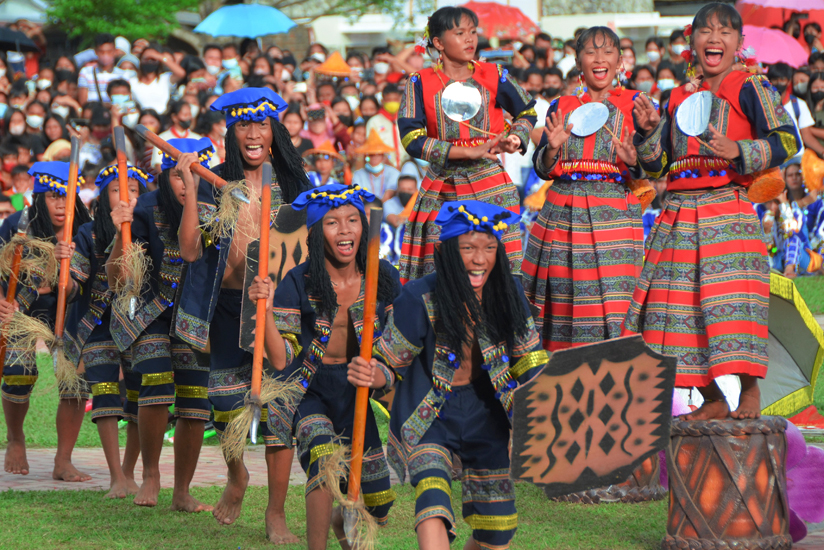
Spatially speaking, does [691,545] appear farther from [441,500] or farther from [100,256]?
[100,256]

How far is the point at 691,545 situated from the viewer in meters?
4.64

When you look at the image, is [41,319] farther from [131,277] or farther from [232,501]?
[232,501]

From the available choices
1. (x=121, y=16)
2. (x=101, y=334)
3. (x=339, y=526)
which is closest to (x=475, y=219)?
(x=339, y=526)

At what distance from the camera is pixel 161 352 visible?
234 inches

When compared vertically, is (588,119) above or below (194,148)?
above

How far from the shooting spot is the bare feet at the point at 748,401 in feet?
15.8

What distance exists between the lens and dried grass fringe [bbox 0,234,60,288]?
21.6 ft

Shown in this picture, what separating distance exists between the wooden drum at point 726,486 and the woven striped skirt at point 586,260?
1.10m

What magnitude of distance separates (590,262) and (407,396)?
1.89m

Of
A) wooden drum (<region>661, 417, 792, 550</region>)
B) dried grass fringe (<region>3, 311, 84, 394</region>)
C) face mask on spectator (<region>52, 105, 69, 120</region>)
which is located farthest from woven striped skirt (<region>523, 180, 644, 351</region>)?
face mask on spectator (<region>52, 105, 69, 120</region>)

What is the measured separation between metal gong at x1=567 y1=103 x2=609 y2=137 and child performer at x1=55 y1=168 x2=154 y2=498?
106 inches

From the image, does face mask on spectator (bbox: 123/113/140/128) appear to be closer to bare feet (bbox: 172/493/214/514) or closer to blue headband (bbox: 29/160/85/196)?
blue headband (bbox: 29/160/85/196)

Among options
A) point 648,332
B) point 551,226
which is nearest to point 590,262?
point 551,226

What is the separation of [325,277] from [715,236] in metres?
1.83
